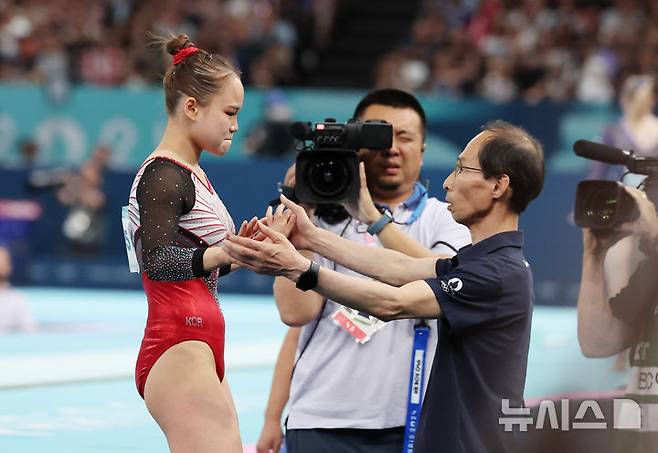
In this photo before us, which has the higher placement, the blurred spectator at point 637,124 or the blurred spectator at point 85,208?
the blurred spectator at point 637,124

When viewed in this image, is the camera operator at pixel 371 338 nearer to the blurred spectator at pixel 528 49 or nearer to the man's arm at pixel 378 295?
the man's arm at pixel 378 295

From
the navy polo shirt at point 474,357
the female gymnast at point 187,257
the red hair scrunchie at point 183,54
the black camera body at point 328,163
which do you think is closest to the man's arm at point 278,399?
the female gymnast at point 187,257

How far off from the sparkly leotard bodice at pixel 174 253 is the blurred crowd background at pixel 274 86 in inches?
422

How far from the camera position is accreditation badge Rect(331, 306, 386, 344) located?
4.68 meters

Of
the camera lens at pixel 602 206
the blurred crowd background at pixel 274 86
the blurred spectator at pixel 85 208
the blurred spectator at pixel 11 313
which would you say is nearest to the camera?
the camera lens at pixel 602 206

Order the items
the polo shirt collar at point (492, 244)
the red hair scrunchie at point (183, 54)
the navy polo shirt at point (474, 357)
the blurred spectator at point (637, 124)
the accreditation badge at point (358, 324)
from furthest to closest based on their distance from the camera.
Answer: the blurred spectator at point (637, 124) < the accreditation badge at point (358, 324) < the red hair scrunchie at point (183, 54) < the polo shirt collar at point (492, 244) < the navy polo shirt at point (474, 357)

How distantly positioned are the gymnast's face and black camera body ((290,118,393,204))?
23cm

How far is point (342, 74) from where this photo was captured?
69.6 feet

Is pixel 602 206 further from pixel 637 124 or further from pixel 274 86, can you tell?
pixel 274 86

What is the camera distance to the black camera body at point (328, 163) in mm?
4422

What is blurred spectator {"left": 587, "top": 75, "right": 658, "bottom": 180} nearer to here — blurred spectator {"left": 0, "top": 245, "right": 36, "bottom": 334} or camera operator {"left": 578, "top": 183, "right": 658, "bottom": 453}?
blurred spectator {"left": 0, "top": 245, "right": 36, "bottom": 334}

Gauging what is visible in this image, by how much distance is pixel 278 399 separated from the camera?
204 inches

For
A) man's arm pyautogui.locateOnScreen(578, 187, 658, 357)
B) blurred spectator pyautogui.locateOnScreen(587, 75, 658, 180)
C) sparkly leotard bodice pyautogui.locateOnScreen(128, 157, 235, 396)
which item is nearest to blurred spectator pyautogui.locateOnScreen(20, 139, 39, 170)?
blurred spectator pyautogui.locateOnScreen(587, 75, 658, 180)

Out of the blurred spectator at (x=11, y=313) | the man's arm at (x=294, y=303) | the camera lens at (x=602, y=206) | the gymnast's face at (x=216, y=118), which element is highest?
the gymnast's face at (x=216, y=118)
